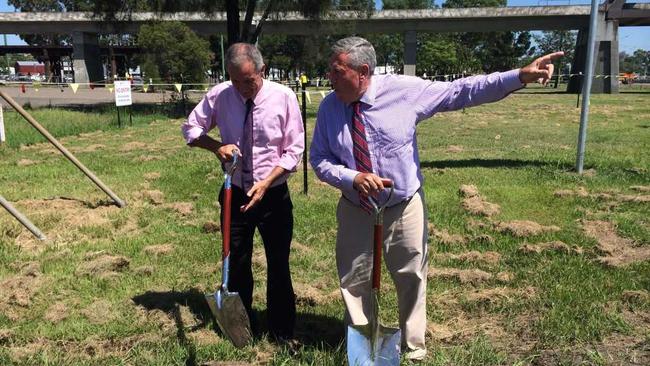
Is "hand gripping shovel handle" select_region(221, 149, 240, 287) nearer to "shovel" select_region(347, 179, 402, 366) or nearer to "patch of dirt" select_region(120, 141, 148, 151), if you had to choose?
"shovel" select_region(347, 179, 402, 366)

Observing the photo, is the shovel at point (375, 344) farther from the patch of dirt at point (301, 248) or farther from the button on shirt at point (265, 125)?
the patch of dirt at point (301, 248)

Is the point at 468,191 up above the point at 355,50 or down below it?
below

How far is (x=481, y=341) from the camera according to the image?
359 centimetres

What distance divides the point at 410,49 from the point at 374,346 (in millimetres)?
51181

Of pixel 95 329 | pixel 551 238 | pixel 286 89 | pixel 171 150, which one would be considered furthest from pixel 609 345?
pixel 171 150

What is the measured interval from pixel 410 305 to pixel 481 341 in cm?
74

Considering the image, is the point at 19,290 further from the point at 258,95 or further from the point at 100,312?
the point at 258,95

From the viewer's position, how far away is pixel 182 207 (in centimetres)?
711

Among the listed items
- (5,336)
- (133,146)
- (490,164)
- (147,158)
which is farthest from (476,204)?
(133,146)

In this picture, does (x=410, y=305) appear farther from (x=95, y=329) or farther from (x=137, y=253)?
(x=137, y=253)

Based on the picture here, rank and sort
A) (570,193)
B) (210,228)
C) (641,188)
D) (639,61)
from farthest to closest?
(639,61) < (641,188) < (570,193) < (210,228)

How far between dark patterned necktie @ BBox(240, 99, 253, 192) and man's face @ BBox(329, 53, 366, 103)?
0.71m

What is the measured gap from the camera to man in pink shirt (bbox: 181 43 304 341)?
10.7 feet

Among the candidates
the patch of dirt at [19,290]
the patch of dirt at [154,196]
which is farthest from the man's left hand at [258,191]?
the patch of dirt at [154,196]
